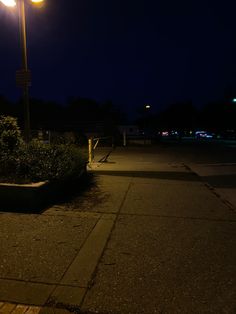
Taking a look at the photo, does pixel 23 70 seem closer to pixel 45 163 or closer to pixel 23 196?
pixel 45 163

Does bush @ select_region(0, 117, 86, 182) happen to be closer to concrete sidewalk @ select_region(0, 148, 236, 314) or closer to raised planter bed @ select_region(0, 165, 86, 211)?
raised planter bed @ select_region(0, 165, 86, 211)

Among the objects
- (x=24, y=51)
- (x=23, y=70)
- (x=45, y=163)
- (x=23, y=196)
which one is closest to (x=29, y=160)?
(x=45, y=163)

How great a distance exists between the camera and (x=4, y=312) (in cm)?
335

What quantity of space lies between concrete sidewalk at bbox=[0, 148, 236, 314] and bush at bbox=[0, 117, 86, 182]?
867mm

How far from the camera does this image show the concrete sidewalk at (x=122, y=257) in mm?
3570

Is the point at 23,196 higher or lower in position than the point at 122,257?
higher

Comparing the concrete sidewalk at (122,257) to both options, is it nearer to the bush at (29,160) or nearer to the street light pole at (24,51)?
the bush at (29,160)

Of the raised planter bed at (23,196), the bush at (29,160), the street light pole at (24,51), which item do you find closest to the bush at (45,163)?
the bush at (29,160)

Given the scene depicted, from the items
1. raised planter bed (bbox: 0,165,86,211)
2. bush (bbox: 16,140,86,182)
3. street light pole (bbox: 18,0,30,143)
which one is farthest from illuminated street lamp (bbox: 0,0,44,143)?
raised planter bed (bbox: 0,165,86,211)

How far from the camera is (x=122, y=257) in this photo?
4.67 meters

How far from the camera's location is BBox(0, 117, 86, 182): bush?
298 inches

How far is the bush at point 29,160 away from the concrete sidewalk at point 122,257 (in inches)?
34.1

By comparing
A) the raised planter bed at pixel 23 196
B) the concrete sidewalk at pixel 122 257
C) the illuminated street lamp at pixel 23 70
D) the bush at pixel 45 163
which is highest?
the illuminated street lamp at pixel 23 70

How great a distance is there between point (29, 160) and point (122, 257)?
404cm
